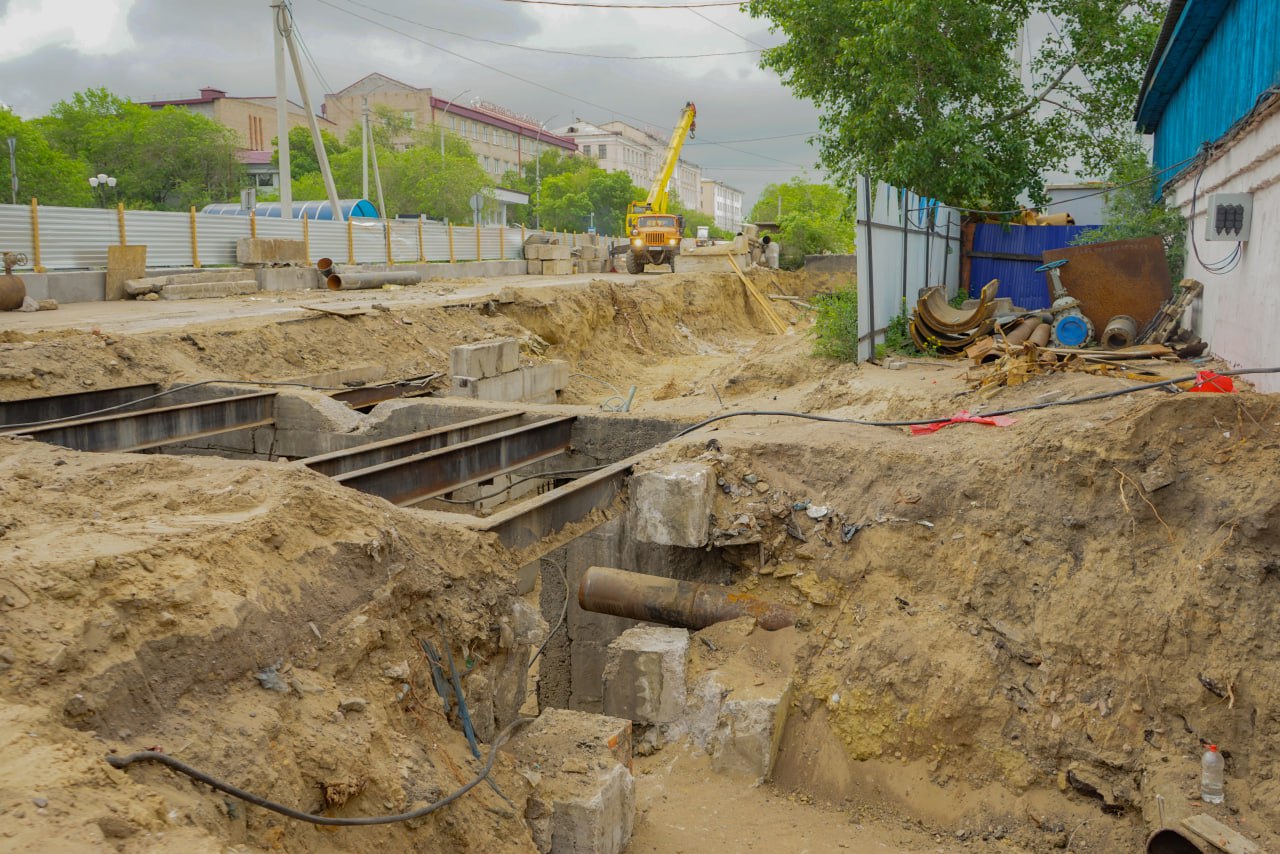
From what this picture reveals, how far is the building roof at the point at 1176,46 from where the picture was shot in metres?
12.4

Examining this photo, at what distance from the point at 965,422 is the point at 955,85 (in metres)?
11.2

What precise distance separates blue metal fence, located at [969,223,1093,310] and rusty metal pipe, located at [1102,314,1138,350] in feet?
20.0

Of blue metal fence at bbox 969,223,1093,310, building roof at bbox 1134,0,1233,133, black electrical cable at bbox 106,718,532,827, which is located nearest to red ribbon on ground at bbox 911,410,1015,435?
black electrical cable at bbox 106,718,532,827

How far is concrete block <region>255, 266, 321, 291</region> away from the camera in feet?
73.6

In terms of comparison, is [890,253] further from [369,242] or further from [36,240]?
[369,242]

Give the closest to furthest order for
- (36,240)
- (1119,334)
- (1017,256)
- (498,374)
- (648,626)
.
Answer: (648,626) → (1119,334) → (498,374) → (36,240) → (1017,256)

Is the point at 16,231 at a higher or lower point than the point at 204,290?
higher

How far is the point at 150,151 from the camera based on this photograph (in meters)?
53.8

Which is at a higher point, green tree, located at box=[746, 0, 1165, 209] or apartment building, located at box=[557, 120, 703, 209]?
apartment building, located at box=[557, 120, 703, 209]

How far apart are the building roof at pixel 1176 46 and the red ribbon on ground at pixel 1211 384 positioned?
6012mm

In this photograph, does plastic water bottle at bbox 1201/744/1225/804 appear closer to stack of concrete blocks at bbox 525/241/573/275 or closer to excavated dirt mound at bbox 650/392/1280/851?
excavated dirt mound at bbox 650/392/1280/851

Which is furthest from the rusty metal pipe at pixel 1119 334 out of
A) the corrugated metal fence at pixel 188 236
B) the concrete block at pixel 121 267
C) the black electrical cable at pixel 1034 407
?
the corrugated metal fence at pixel 188 236

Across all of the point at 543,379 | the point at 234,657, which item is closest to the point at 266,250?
the point at 543,379

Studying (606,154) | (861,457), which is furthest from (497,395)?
(606,154)
